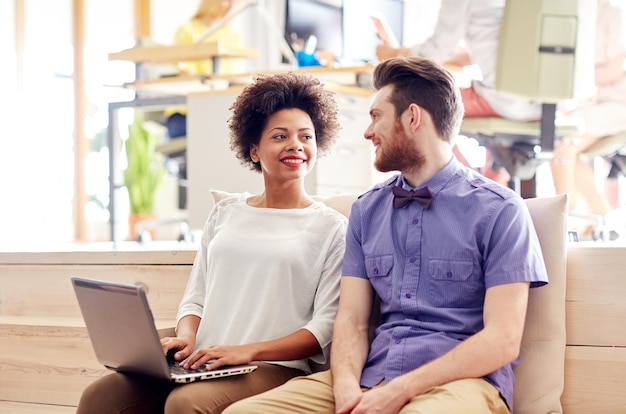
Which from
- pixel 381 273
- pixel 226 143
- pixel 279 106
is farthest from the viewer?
pixel 226 143

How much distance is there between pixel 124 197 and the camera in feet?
24.7

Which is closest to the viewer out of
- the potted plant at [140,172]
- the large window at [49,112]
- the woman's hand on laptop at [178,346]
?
the woman's hand on laptop at [178,346]

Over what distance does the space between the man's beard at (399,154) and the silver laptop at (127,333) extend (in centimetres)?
50

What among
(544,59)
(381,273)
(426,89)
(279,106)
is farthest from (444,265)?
(544,59)

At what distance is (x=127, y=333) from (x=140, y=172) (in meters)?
5.66

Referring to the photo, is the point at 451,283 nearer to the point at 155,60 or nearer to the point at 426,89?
the point at 426,89

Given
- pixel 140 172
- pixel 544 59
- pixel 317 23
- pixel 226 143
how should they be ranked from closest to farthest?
pixel 544 59 < pixel 226 143 < pixel 317 23 < pixel 140 172

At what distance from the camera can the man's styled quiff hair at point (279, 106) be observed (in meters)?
2.07

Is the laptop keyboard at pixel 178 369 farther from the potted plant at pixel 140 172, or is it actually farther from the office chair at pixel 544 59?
the potted plant at pixel 140 172

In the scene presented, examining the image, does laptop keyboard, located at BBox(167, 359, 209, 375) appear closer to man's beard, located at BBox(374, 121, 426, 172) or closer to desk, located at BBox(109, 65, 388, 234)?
man's beard, located at BBox(374, 121, 426, 172)

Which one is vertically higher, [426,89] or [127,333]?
[426,89]

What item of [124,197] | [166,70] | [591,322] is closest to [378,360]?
[591,322]

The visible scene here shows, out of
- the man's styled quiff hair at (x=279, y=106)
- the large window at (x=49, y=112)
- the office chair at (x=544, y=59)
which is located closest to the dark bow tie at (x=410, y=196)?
the man's styled quiff hair at (x=279, y=106)

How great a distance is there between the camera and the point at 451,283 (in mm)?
1687
